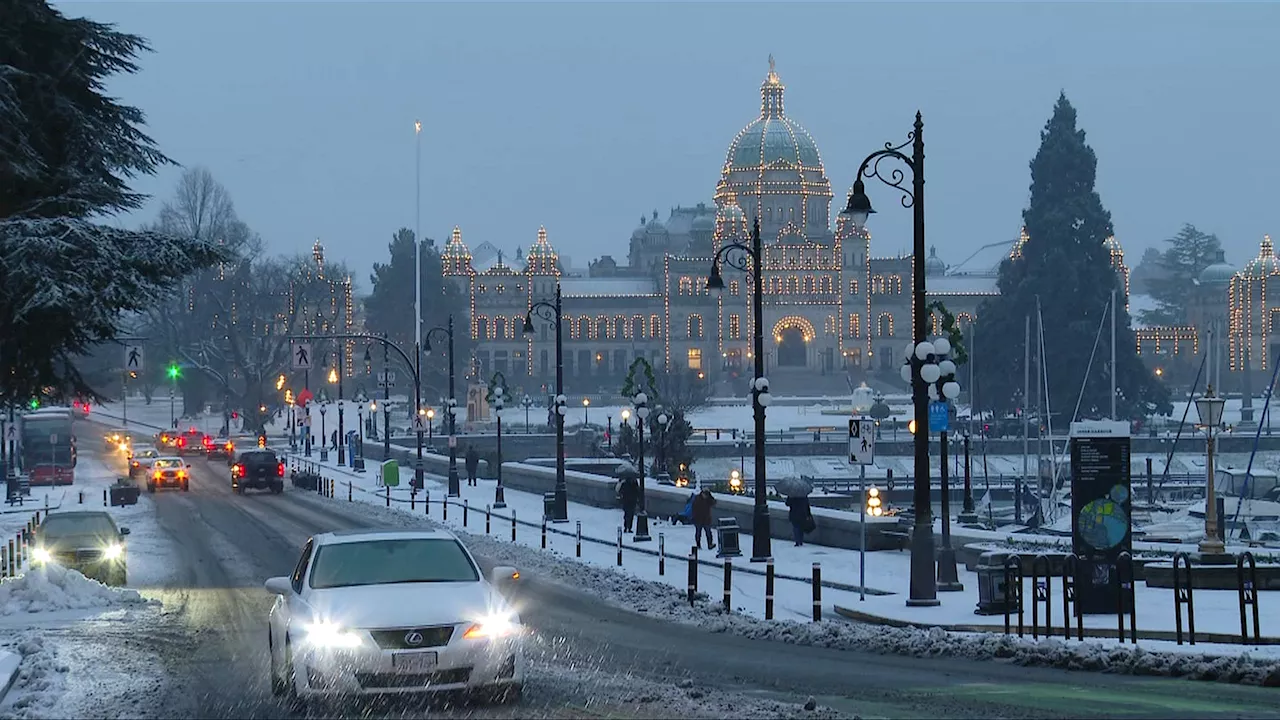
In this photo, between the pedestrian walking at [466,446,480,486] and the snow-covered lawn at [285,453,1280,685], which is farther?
the pedestrian walking at [466,446,480,486]

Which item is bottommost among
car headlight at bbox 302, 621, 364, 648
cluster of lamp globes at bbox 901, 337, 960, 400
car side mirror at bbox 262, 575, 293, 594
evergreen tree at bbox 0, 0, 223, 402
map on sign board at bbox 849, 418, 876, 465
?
car headlight at bbox 302, 621, 364, 648

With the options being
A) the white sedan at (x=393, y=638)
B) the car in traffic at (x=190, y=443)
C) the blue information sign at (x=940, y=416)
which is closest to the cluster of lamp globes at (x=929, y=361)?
the white sedan at (x=393, y=638)

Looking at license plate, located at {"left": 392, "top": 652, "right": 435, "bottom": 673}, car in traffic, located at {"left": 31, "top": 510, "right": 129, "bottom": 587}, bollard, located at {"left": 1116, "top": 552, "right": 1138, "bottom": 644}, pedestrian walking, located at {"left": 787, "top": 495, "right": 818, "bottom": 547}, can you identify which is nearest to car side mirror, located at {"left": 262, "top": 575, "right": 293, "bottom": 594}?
license plate, located at {"left": 392, "top": 652, "right": 435, "bottom": 673}

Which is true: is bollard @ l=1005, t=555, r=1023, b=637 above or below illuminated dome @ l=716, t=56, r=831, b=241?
below

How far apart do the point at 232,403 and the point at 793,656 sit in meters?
112

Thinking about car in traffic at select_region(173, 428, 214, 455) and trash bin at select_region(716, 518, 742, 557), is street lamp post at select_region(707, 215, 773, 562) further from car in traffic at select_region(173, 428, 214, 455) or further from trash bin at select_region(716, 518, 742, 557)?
car in traffic at select_region(173, 428, 214, 455)

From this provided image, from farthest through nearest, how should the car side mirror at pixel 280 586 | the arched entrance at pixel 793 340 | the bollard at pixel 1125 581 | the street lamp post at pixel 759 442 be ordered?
the arched entrance at pixel 793 340
the street lamp post at pixel 759 442
the bollard at pixel 1125 581
the car side mirror at pixel 280 586

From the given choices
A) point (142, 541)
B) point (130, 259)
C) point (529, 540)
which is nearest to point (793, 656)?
point (130, 259)

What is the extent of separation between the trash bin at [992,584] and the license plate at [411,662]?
1026 centimetres

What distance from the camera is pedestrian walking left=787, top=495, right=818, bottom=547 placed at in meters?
33.6

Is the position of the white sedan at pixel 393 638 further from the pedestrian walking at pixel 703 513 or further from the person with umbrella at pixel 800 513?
the pedestrian walking at pixel 703 513

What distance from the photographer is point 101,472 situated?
80.1 metres

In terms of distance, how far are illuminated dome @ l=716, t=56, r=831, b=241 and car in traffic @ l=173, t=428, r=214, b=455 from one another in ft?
295

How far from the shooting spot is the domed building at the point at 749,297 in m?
173
